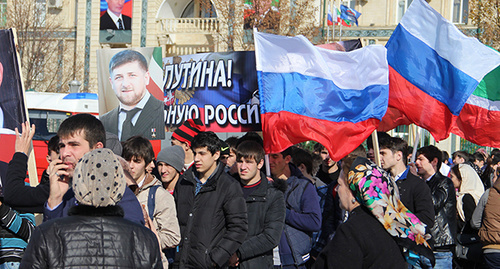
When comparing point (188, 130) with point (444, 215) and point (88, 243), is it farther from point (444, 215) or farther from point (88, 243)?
point (88, 243)

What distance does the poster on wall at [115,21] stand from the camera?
32969 millimetres

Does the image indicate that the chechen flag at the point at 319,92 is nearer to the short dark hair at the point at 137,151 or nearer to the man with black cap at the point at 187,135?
the man with black cap at the point at 187,135

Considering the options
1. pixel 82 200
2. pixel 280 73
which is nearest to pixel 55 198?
pixel 82 200

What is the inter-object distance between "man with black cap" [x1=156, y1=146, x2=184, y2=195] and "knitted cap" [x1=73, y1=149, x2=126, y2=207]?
298 cm

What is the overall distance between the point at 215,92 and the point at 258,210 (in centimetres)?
263

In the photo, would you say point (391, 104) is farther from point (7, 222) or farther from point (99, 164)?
point (99, 164)

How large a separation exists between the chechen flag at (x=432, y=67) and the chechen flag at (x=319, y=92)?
739 millimetres

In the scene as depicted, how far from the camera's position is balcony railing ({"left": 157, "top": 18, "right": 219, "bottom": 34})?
32031 millimetres

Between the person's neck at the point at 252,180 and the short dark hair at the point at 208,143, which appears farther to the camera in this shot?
the person's neck at the point at 252,180

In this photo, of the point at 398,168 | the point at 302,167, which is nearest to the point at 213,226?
the point at 398,168

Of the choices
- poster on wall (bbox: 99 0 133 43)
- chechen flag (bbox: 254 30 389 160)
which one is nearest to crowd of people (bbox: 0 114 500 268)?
chechen flag (bbox: 254 30 389 160)

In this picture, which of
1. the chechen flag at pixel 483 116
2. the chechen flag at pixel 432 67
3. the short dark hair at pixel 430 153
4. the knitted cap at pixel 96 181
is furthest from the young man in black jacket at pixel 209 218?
the chechen flag at pixel 483 116

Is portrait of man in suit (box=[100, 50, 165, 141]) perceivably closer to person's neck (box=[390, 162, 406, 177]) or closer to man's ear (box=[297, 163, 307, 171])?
man's ear (box=[297, 163, 307, 171])

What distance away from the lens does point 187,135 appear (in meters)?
7.64
